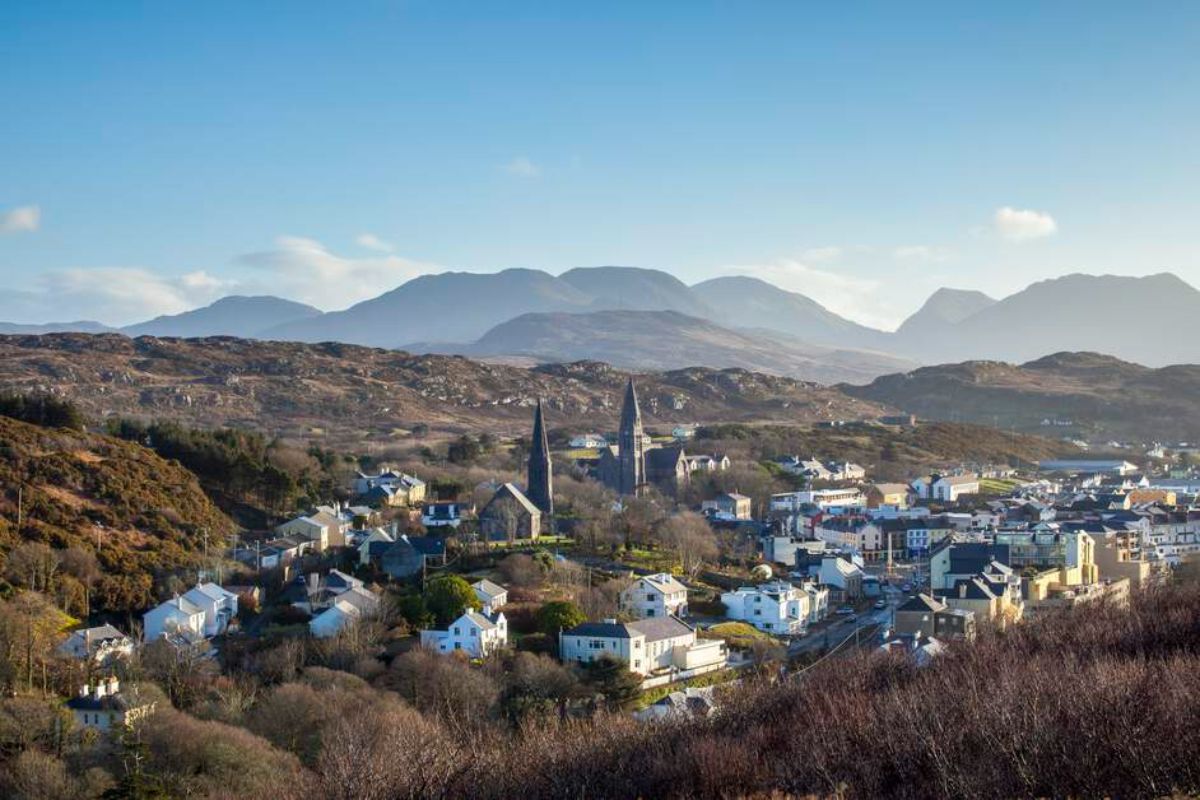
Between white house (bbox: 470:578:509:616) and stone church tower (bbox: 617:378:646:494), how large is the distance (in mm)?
23890

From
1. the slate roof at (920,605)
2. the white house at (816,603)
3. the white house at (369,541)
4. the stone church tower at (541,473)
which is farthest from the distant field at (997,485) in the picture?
the white house at (369,541)

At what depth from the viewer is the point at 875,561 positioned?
46.0 meters

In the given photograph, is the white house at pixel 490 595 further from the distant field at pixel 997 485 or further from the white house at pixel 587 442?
the white house at pixel 587 442

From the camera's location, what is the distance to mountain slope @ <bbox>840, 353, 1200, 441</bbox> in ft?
360

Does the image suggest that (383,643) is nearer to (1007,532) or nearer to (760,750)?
(760,750)

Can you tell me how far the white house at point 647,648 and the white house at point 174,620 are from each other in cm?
835

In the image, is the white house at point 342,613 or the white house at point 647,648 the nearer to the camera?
the white house at point 647,648

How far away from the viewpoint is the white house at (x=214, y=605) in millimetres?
29547

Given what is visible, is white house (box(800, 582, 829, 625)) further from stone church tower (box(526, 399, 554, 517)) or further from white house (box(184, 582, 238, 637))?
white house (box(184, 582, 238, 637))

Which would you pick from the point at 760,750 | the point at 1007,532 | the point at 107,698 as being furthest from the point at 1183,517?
the point at 107,698

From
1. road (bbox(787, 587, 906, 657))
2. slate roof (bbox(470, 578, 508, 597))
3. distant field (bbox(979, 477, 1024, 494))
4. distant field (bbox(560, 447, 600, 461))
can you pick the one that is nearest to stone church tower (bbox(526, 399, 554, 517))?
road (bbox(787, 587, 906, 657))

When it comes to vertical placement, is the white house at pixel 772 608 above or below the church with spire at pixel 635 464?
below

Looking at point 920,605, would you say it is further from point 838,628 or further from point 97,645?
point 97,645

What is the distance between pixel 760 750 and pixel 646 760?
5.64ft
